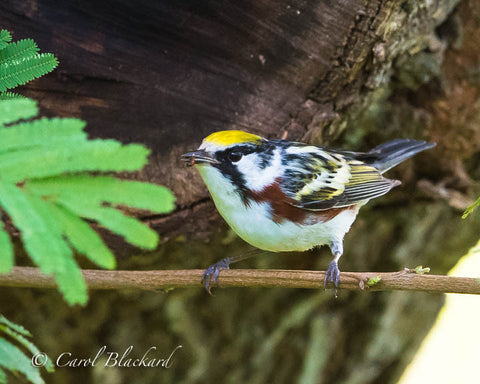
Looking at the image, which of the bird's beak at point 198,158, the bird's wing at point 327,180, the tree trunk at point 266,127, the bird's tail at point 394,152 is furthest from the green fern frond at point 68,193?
the bird's tail at point 394,152

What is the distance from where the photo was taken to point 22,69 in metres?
2.05

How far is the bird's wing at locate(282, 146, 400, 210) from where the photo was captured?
287 centimetres

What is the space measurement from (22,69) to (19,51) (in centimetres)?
8

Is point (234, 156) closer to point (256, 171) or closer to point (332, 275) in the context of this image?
point (256, 171)

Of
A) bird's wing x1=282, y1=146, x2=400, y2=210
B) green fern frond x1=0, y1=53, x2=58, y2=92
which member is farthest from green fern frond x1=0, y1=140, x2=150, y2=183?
bird's wing x1=282, y1=146, x2=400, y2=210

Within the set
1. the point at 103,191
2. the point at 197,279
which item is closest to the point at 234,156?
the point at 197,279

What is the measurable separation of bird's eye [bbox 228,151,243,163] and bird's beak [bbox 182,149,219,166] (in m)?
0.10

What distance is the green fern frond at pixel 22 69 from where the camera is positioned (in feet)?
6.66

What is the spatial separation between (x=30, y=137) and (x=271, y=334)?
3.00 m

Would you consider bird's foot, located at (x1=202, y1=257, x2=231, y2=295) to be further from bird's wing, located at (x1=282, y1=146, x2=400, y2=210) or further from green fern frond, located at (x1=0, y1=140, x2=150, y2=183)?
green fern frond, located at (x1=0, y1=140, x2=150, y2=183)

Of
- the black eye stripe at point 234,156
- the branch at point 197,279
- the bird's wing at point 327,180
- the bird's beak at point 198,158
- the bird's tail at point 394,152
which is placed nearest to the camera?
the branch at point 197,279

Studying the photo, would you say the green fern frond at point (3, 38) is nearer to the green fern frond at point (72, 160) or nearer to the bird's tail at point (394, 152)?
the green fern frond at point (72, 160)

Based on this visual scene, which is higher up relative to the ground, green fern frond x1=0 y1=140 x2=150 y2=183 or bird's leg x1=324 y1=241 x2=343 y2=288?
bird's leg x1=324 y1=241 x2=343 y2=288

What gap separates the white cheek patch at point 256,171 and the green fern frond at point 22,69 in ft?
Result: 3.10
